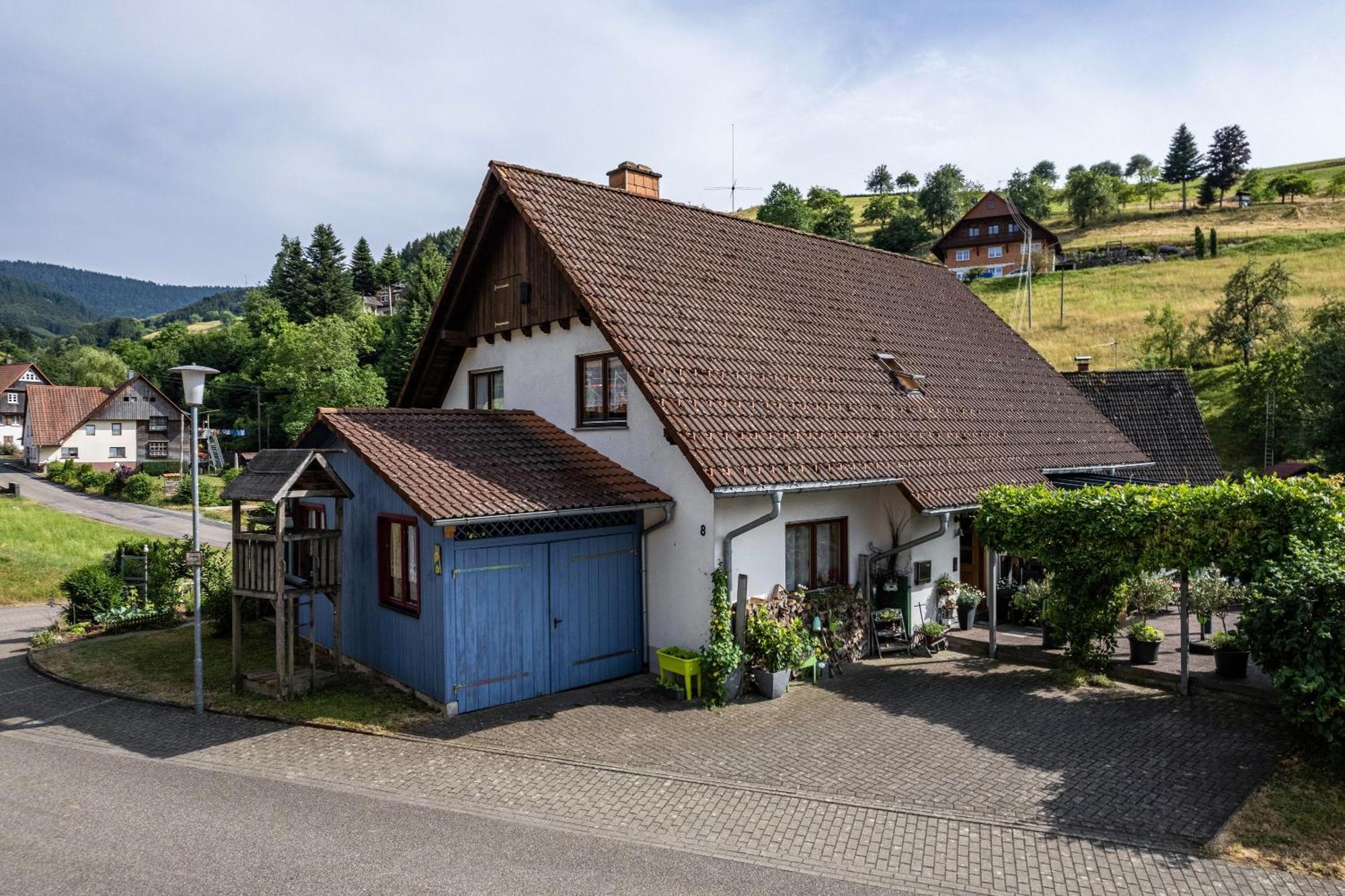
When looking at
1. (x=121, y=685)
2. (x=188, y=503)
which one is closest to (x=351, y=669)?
(x=121, y=685)

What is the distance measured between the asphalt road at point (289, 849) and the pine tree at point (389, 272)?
345 feet

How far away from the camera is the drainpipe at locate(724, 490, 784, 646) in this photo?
11.3 meters

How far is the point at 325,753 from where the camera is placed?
9539mm

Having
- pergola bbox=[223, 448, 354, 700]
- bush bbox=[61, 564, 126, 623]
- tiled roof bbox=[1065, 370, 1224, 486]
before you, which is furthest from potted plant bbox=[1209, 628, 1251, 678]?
bush bbox=[61, 564, 126, 623]

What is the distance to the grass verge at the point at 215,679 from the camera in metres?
10.8

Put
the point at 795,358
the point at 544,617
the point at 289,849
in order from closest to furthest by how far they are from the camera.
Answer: the point at 289,849 < the point at 544,617 < the point at 795,358

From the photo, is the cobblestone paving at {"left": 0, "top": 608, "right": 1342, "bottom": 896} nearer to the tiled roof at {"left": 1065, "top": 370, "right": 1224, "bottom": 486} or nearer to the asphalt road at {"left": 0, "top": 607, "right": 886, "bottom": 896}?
the asphalt road at {"left": 0, "top": 607, "right": 886, "bottom": 896}

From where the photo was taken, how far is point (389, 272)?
10725 centimetres

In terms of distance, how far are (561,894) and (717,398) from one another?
7342 millimetres

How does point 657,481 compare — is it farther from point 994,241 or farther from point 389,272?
point 389,272

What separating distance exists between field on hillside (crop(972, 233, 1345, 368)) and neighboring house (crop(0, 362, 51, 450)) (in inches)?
3581

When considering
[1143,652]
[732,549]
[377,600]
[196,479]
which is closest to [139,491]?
[377,600]

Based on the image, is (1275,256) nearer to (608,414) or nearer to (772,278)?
(772,278)

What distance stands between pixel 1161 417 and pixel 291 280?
8680 centimetres
